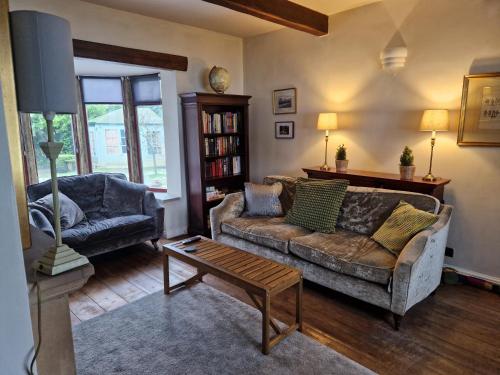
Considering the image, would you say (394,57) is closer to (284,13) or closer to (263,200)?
(284,13)

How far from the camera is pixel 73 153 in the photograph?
5.18 meters

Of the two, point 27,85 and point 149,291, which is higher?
point 27,85

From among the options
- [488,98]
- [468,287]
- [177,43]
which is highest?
[177,43]

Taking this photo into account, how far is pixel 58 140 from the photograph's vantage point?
5.10 m

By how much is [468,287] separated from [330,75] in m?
2.61

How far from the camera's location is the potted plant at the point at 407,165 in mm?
3107

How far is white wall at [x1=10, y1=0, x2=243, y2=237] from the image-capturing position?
11.2ft

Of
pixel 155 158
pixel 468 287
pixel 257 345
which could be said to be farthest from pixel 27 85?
pixel 155 158

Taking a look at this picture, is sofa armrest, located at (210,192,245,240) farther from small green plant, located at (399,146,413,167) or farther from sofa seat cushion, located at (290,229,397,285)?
small green plant, located at (399,146,413,167)

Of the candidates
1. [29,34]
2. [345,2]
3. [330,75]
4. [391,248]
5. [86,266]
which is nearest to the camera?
[29,34]

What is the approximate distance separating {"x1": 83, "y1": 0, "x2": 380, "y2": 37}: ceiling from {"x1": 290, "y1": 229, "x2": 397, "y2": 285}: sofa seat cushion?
7.70ft

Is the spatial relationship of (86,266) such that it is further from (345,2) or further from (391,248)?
(345,2)

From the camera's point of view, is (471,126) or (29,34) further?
(471,126)

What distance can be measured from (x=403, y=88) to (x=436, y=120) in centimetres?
59
